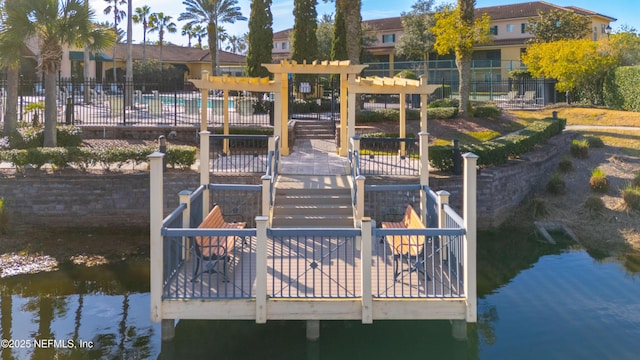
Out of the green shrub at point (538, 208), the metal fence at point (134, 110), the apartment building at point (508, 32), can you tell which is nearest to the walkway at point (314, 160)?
the metal fence at point (134, 110)

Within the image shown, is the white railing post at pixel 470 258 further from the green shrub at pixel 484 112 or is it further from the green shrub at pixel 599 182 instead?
the green shrub at pixel 484 112

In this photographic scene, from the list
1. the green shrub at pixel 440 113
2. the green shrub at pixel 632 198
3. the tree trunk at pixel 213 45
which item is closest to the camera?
the green shrub at pixel 632 198

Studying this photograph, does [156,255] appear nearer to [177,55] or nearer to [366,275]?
[366,275]

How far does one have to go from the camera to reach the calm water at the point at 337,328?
26.6 ft

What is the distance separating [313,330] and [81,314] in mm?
3830

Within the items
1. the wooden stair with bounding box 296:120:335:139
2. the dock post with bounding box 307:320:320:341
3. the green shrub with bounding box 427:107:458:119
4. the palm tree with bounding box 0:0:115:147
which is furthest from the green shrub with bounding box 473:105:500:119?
the dock post with bounding box 307:320:320:341

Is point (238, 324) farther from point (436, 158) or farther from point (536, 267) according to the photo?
point (436, 158)

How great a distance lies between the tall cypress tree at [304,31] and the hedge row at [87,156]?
19.9m

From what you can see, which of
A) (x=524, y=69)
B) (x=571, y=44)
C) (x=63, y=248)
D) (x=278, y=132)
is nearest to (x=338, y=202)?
(x=278, y=132)

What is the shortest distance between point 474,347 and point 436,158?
7.40m

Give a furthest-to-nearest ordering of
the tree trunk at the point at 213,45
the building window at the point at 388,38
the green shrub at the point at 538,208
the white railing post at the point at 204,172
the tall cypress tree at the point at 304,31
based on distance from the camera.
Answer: the building window at the point at 388,38 < the tree trunk at the point at 213,45 < the tall cypress tree at the point at 304,31 < the green shrub at the point at 538,208 < the white railing post at the point at 204,172

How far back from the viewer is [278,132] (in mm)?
14719

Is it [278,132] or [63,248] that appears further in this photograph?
[278,132]

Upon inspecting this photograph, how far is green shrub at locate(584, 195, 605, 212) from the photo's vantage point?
15.5 metres
